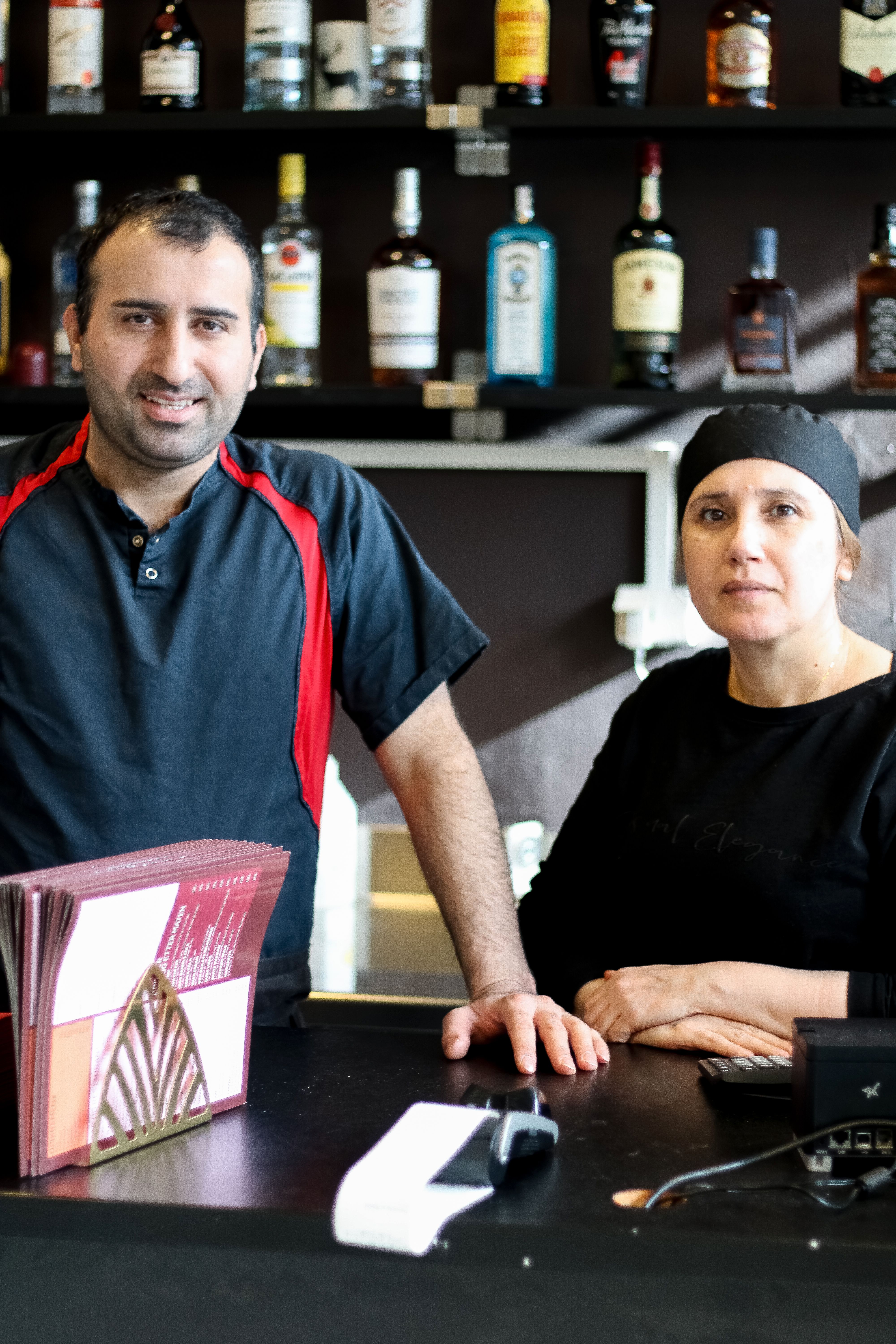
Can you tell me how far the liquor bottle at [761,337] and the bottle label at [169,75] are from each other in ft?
2.93

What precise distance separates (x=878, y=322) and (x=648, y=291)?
0.34m

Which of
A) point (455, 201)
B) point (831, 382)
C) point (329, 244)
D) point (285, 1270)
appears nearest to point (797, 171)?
point (831, 382)

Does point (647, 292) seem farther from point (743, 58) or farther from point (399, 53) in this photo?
point (399, 53)

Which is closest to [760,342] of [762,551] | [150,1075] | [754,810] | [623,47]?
[623,47]

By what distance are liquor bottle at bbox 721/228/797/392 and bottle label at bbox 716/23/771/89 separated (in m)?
0.21

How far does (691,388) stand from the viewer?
218 cm

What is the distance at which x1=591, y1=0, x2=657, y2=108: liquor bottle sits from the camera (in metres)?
1.97

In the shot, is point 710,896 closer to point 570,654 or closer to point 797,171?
point 570,654

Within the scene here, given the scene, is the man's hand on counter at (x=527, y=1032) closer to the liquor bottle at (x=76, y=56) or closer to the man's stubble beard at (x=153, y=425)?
the man's stubble beard at (x=153, y=425)

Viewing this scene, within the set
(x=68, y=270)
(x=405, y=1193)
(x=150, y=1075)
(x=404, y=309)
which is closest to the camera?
(x=405, y=1193)

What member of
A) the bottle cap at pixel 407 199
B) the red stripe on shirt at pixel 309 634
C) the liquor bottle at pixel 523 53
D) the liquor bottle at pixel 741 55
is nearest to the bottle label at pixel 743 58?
the liquor bottle at pixel 741 55

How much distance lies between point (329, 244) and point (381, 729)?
1094mm

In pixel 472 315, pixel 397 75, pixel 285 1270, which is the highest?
pixel 397 75

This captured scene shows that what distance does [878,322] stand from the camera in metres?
1.97
